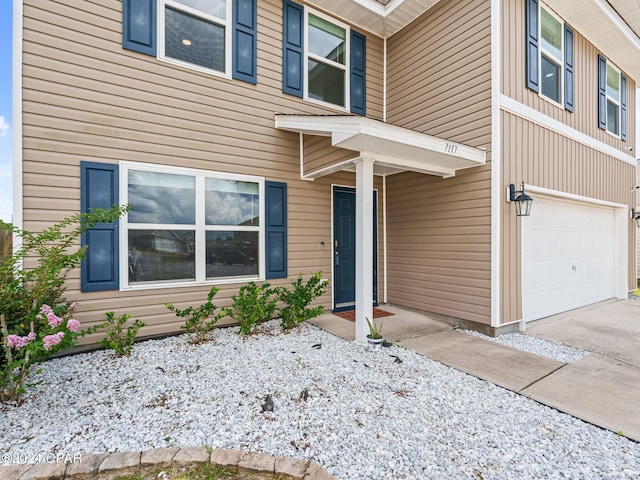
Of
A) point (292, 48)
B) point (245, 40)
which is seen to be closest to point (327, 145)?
point (292, 48)

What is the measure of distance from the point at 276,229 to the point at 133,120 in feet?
7.30

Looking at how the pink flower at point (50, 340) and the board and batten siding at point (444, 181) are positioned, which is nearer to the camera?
the pink flower at point (50, 340)

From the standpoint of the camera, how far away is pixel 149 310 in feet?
12.7

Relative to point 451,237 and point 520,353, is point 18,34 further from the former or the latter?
point 520,353

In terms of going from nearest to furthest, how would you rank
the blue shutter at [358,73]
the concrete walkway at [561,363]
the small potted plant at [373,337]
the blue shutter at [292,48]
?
1. the concrete walkway at [561,363]
2. the small potted plant at [373,337]
3. the blue shutter at [292,48]
4. the blue shutter at [358,73]

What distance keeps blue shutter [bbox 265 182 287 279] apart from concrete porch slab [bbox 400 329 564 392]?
2031 millimetres

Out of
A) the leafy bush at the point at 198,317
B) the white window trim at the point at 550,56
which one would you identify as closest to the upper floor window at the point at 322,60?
the white window trim at the point at 550,56

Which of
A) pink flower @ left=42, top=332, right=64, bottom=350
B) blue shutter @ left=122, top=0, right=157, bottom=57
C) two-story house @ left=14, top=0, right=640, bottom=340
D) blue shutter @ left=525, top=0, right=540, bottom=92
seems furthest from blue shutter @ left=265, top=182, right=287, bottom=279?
blue shutter @ left=525, top=0, right=540, bottom=92

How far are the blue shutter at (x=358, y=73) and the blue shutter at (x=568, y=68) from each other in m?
3.31

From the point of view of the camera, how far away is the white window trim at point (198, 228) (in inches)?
146

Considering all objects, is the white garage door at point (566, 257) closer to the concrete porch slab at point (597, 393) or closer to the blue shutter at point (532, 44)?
the concrete porch slab at point (597, 393)

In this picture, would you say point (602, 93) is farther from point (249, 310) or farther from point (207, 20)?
point (249, 310)

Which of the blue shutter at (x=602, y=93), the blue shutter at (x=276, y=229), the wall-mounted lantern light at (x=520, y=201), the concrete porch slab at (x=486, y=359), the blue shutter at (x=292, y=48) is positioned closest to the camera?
the concrete porch slab at (x=486, y=359)

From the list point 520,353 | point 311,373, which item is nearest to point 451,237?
point 520,353
